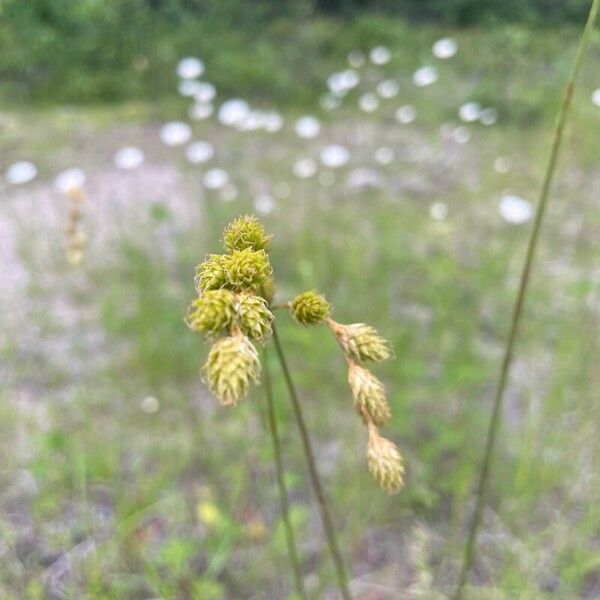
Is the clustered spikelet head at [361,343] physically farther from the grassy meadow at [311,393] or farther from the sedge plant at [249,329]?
the grassy meadow at [311,393]

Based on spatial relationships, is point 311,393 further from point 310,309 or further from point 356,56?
point 356,56

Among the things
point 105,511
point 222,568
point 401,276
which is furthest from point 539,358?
point 105,511

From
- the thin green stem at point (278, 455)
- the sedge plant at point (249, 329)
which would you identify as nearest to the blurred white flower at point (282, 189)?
the thin green stem at point (278, 455)

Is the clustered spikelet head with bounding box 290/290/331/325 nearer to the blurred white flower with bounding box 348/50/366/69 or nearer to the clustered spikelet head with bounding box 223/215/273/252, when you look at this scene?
the clustered spikelet head with bounding box 223/215/273/252

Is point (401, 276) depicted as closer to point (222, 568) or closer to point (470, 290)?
point (470, 290)

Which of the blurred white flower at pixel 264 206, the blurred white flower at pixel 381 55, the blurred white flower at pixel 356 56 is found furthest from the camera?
the blurred white flower at pixel 356 56

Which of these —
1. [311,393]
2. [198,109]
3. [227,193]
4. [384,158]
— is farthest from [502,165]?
[311,393]
